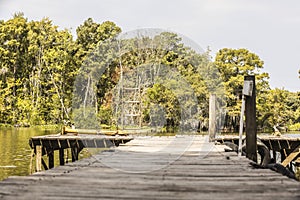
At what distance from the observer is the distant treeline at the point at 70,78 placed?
2961cm

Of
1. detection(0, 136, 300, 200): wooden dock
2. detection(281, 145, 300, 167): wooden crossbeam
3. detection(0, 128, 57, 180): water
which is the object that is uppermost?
detection(0, 136, 300, 200): wooden dock

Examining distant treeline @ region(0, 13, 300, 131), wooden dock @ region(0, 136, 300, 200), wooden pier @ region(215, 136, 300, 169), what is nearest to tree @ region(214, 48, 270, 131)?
distant treeline @ region(0, 13, 300, 131)

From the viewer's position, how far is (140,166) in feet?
17.1

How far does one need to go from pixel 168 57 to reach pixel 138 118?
10.3 feet

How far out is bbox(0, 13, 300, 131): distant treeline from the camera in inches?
1166

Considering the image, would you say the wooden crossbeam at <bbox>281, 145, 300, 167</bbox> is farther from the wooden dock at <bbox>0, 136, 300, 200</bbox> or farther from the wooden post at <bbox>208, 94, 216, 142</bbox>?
the wooden dock at <bbox>0, 136, 300, 200</bbox>

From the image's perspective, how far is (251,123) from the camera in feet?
23.2

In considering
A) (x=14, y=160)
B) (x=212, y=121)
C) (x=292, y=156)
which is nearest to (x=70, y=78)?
(x=14, y=160)

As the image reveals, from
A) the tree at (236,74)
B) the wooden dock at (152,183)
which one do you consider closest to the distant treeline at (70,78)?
the tree at (236,74)

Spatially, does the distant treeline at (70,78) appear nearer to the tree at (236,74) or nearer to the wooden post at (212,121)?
the tree at (236,74)

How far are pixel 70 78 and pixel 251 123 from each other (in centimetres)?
3497

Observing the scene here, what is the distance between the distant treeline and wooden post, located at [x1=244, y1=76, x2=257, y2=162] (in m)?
14.4

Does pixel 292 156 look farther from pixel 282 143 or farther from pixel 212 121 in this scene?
pixel 212 121

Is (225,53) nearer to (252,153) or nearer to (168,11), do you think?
(168,11)
